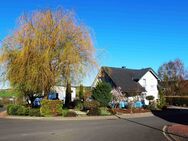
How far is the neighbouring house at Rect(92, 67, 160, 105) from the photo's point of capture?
2270 inches

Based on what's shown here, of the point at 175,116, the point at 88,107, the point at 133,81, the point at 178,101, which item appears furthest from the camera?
the point at 178,101

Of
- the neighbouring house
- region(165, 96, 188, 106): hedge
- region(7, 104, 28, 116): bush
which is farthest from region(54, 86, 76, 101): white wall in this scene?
region(165, 96, 188, 106): hedge

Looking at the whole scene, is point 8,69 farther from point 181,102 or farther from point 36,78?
point 181,102

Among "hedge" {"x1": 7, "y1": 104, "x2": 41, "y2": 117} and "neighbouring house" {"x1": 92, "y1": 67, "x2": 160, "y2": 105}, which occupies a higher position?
"neighbouring house" {"x1": 92, "y1": 67, "x2": 160, "y2": 105}

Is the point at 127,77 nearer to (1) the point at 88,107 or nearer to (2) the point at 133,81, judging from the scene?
(2) the point at 133,81

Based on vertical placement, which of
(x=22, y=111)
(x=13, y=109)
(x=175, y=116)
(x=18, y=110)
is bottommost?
(x=175, y=116)

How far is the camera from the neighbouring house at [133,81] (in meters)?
57.7

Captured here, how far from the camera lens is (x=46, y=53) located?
1476 inches

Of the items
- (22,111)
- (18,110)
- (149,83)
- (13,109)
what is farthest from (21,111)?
(149,83)

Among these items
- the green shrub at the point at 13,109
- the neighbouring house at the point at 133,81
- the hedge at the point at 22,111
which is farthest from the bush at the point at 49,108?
the neighbouring house at the point at 133,81

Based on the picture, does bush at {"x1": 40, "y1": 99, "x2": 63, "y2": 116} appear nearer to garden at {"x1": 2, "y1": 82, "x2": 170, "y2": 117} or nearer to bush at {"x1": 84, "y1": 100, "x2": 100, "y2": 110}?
garden at {"x1": 2, "y1": 82, "x2": 170, "y2": 117}

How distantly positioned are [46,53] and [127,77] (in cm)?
2730

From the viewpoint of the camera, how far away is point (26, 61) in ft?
123

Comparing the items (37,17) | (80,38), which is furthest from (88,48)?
(37,17)
